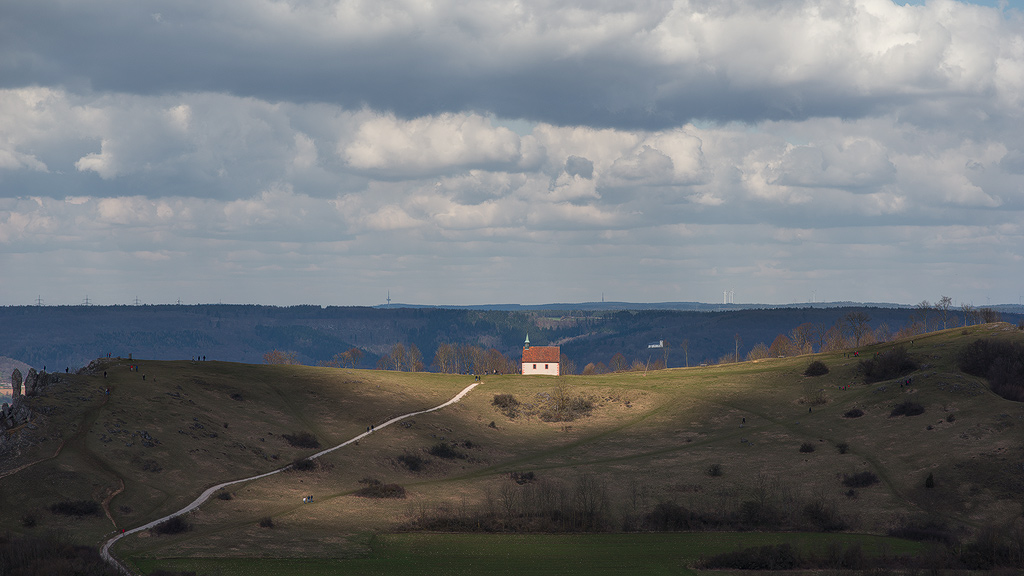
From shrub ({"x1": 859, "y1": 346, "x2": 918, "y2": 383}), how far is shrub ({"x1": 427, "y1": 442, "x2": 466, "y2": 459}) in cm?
8132

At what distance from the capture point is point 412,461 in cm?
12206

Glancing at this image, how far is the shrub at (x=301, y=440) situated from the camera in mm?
124062

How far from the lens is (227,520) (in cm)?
8606

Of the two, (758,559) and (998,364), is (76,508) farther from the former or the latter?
(998,364)

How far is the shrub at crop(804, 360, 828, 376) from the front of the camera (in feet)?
563

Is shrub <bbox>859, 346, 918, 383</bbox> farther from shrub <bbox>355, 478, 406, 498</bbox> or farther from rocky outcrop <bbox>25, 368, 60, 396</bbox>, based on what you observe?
rocky outcrop <bbox>25, 368, 60, 396</bbox>

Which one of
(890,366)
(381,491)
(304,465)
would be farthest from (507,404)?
(890,366)

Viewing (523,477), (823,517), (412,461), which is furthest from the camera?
(412,461)

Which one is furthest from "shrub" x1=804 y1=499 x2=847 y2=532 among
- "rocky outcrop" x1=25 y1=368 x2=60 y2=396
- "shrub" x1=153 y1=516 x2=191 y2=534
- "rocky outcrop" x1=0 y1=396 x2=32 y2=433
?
"rocky outcrop" x1=25 y1=368 x2=60 y2=396

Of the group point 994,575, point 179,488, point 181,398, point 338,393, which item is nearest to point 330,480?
point 179,488

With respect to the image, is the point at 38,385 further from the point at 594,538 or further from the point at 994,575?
the point at 994,575

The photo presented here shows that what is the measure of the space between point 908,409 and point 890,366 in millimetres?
28060

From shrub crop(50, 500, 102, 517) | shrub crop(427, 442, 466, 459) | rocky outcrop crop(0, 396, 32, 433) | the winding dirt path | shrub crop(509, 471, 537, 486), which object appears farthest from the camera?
shrub crop(427, 442, 466, 459)

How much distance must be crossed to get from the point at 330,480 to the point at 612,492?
36.6m
